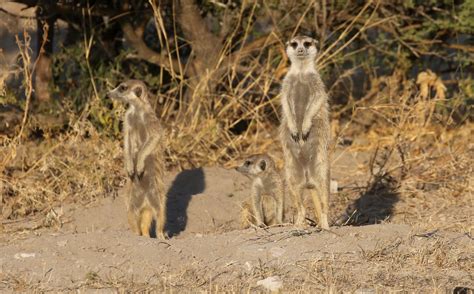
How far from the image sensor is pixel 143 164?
7.58 m

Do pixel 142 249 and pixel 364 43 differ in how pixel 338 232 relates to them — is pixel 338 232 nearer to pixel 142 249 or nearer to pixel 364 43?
pixel 142 249

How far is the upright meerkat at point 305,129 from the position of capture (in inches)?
280

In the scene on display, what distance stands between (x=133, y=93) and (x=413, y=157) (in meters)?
3.11

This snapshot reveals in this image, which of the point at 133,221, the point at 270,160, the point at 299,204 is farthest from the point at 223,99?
the point at 299,204

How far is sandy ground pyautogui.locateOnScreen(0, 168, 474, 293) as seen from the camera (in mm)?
5363

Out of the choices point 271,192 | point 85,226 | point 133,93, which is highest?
point 133,93

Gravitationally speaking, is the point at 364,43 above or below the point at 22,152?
above

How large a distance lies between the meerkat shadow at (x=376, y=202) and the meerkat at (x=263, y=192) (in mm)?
695

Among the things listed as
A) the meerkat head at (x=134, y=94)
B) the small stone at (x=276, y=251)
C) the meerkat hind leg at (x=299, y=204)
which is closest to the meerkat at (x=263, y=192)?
the meerkat hind leg at (x=299, y=204)

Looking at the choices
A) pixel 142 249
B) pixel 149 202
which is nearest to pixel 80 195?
pixel 149 202

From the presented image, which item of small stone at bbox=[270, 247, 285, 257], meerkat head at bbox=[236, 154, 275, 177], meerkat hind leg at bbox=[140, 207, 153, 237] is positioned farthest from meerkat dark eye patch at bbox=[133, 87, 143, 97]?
small stone at bbox=[270, 247, 285, 257]

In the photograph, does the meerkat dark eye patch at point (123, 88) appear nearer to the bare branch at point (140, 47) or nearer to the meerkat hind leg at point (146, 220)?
the meerkat hind leg at point (146, 220)

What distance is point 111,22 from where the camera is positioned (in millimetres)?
10422

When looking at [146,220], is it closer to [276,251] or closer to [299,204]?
[299,204]
